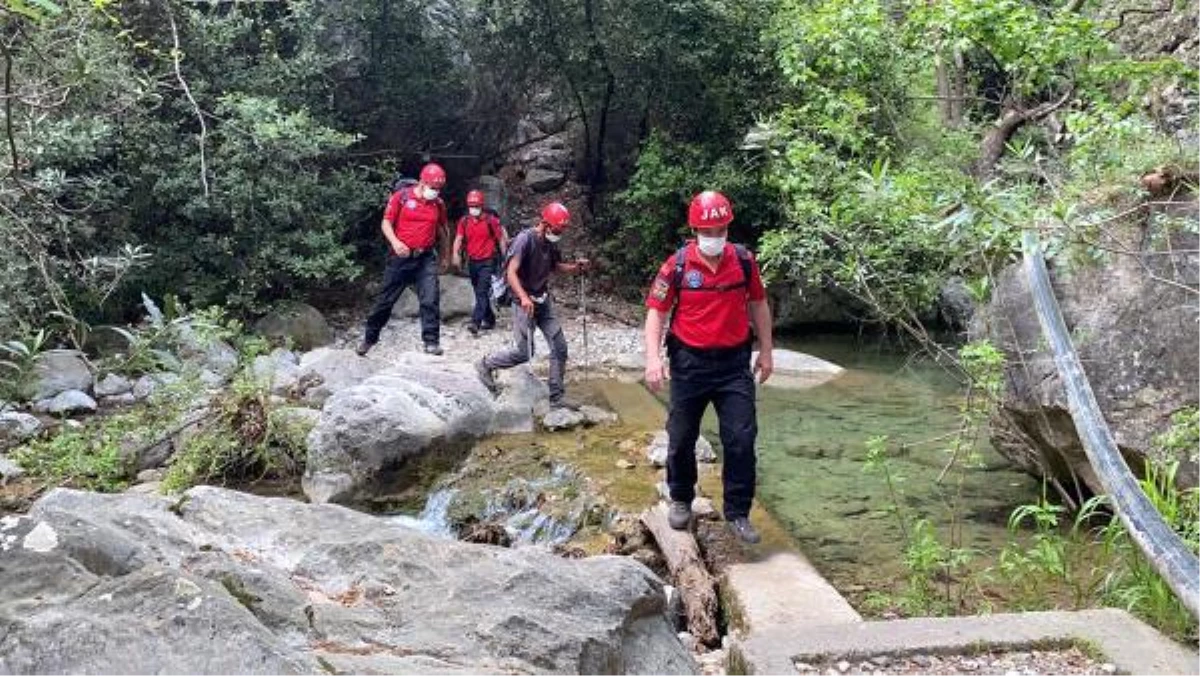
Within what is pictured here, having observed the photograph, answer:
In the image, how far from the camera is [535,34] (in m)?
15.4

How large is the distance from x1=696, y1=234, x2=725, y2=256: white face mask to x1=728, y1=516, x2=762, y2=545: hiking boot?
4.82 ft

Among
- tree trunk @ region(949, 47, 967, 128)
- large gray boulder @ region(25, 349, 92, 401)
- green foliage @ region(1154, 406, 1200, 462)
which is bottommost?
large gray boulder @ region(25, 349, 92, 401)

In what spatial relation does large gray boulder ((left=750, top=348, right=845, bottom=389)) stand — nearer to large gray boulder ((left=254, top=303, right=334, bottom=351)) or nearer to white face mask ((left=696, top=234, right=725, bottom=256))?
white face mask ((left=696, top=234, right=725, bottom=256))

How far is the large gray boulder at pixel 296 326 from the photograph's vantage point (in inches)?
496

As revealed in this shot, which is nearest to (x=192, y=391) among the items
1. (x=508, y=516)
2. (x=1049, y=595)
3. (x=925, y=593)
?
(x=508, y=516)

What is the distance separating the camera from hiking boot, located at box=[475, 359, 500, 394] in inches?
341

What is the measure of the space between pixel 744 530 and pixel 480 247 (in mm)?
8328

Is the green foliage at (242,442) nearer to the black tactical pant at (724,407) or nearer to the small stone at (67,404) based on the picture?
the small stone at (67,404)

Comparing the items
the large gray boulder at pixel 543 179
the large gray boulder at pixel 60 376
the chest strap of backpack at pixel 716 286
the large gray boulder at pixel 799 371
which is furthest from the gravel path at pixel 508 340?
the chest strap of backpack at pixel 716 286

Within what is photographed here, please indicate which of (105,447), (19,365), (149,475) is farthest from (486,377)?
(19,365)

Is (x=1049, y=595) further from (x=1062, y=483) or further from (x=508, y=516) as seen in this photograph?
(x=508, y=516)

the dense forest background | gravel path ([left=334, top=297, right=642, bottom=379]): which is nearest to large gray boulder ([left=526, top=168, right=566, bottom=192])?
the dense forest background

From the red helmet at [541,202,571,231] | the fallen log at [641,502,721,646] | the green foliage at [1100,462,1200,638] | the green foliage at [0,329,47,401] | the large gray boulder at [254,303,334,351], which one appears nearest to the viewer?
the green foliage at [1100,462,1200,638]

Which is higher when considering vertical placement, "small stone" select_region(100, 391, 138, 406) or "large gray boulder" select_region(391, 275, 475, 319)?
"large gray boulder" select_region(391, 275, 475, 319)
